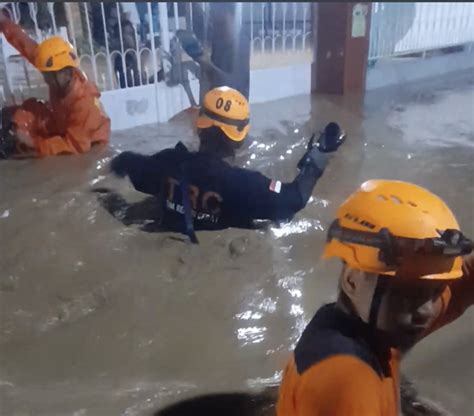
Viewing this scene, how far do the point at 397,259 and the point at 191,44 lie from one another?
14.6 feet

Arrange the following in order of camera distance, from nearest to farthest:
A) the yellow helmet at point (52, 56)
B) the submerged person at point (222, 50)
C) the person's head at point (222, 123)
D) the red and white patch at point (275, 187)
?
1. the red and white patch at point (275, 187)
2. the person's head at point (222, 123)
3. the yellow helmet at point (52, 56)
4. the submerged person at point (222, 50)

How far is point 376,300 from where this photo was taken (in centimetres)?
141

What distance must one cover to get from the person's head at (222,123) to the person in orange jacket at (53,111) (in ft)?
4.83

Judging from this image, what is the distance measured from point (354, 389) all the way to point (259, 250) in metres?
1.91

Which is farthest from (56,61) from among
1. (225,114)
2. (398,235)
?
(398,235)

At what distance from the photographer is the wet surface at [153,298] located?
2219mm

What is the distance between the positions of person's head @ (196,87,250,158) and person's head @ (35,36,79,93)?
4.97ft

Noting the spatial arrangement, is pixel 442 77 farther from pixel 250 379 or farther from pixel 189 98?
pixel 250 379

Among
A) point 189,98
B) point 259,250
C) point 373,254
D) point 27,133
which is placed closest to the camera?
point 373,254

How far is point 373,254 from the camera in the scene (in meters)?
1.43

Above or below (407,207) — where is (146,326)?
below

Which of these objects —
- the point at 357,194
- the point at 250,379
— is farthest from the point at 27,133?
the point at 357,194

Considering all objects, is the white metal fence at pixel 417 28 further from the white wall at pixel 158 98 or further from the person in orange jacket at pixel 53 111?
the person in orange jacket at pixel 53 111

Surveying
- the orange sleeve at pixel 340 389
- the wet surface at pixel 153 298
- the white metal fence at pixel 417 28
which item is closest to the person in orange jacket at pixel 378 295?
the orange sleeve at pixel 340 389
